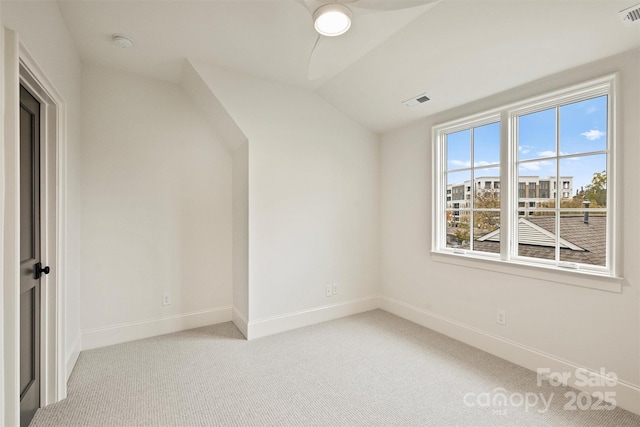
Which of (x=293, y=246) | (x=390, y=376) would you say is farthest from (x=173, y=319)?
(x=390, y=376)

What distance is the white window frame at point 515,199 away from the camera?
2.06 metres

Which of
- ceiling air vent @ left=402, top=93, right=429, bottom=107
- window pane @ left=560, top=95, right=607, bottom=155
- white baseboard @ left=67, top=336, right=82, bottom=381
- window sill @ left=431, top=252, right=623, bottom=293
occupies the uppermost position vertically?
ceiling air vent @ left=402, top=93, right=429, bottom=107

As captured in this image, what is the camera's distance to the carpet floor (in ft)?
6.23

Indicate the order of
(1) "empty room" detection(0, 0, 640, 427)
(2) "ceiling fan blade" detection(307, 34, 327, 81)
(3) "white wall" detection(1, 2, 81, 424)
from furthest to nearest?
(1) "empty room" detection(0, 0, 640, 427), (2) "ceiling fan blade" detection(307, 34, 327, 81), (3) "white wall" detection(1, 2, 81, 424)

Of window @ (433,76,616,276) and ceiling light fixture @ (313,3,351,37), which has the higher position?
ceiling light fixture @ (313,3,351,37)

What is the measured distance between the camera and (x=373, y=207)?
13.0ft

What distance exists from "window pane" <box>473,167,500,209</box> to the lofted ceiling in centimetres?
71

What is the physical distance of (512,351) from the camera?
2.56 metres

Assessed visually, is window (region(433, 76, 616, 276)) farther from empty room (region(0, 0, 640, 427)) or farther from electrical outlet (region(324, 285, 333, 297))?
electrical outlet (region(324, 285, 333, 297))

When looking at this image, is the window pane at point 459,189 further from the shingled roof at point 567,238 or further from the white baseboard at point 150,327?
the white baseboard at point 150,327

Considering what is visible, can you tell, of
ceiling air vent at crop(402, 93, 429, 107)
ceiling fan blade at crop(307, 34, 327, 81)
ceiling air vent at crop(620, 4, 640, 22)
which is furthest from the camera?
ceiling air vent at crop(402, 93, 429, 107)

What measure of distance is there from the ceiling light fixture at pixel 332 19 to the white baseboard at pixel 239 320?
2.65m

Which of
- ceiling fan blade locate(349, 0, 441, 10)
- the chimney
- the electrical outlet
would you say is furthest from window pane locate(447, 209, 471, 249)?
ceiling fan blade locate(349, 0, 441, 10)

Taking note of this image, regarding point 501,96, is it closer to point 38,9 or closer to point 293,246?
point 293,246
